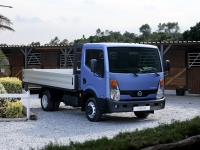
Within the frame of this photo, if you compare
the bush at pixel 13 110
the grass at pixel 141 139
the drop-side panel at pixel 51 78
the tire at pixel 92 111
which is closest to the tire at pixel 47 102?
the drop-side panel at pixel 51 78

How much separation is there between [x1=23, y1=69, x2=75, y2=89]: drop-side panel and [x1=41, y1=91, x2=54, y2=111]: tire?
425mm

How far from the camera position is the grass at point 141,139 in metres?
6.65

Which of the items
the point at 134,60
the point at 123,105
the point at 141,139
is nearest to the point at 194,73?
the point at 134,60

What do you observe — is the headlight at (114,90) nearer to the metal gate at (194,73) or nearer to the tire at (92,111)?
the tire at (92,111)

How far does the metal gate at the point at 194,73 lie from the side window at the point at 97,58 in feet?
37.5

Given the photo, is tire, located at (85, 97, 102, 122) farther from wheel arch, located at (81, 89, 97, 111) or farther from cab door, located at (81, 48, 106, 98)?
cab door, located at (81, 48, 106, 98)

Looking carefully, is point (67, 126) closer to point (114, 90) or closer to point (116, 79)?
point (114, 90)

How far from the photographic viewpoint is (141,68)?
42.2ft

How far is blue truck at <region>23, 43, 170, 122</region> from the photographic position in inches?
489

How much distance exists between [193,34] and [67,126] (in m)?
35.0

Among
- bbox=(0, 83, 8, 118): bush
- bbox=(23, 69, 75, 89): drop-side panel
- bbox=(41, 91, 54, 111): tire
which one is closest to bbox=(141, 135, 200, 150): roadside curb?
bbox=(23, 69, 75, 89): drop-side panel

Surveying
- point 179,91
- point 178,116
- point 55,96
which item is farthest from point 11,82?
point 179,91

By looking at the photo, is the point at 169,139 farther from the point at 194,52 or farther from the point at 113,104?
the point at 194,52

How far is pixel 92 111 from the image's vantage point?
13.1m
